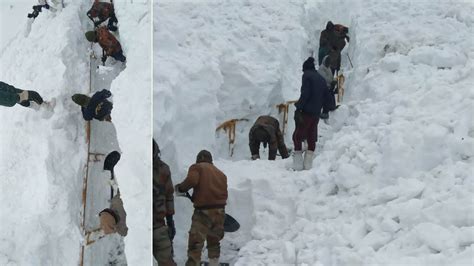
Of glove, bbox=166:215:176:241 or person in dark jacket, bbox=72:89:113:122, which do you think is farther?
person in dark jacket, bbox=72:89:113:122

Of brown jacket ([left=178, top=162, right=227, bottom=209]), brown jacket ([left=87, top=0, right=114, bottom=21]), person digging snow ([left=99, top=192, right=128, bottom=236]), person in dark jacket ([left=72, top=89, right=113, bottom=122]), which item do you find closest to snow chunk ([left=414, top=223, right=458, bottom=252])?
brown jacket ([left=178, top=162, right=227, bottom=209])

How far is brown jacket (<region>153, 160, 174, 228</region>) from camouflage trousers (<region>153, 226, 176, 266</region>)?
0.06 meters

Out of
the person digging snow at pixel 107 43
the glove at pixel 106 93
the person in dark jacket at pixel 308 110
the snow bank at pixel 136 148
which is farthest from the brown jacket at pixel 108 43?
the person in dark jacket at pixel 308 110

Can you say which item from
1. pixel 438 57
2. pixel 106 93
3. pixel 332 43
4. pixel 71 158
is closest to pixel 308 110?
pixel 106 93

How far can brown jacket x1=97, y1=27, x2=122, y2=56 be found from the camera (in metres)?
5.75

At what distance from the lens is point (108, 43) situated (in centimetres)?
584

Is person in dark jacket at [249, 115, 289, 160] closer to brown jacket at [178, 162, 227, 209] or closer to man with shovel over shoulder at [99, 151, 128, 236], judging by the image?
brown jacket at [178, 162, 227, 209]

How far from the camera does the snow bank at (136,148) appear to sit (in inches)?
153

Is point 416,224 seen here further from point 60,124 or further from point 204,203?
point 60,124

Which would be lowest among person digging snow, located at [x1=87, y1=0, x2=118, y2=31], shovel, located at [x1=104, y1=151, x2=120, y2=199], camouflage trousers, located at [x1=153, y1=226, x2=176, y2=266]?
camouflage trousers, located at [x1=153, y1=226, x2=176, y2=266]

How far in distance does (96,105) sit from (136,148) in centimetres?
107

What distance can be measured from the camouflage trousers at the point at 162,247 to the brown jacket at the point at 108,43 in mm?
2404

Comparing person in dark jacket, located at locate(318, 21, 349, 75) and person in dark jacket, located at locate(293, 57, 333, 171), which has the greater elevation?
person in dark jacket, located at locate(318, 21, 349, 75)

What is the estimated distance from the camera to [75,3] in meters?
7.19
